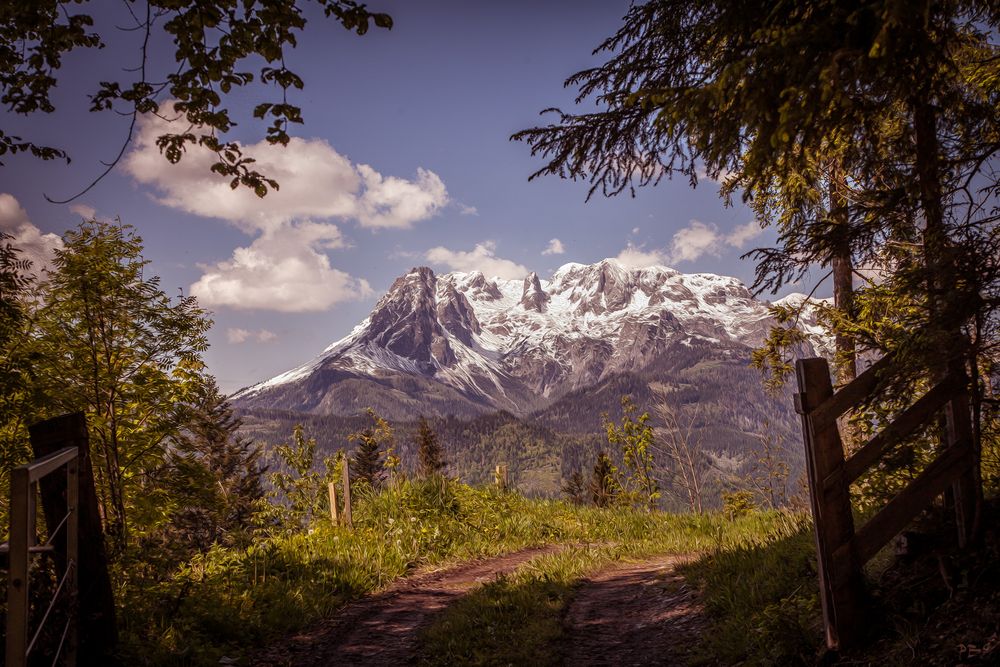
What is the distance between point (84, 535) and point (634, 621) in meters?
5.47

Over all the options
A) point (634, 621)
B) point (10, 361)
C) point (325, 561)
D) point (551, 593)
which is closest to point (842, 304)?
point (634, 621)

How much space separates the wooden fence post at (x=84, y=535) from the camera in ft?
13.7

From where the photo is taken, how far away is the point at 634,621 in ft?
21.1

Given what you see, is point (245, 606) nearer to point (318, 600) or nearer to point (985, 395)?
point (318, 600)

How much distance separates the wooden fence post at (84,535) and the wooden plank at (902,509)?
579 centimetres

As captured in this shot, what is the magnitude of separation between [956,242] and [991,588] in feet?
7.45

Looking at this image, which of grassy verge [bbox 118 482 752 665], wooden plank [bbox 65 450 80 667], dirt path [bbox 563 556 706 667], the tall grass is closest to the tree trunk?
grassy verge [bbox 118 482 752 665]

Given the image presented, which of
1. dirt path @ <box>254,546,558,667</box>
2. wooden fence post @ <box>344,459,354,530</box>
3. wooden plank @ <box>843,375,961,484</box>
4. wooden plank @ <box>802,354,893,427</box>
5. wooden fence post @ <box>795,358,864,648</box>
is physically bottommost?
dirt path @ <box>254,546,558,667</box>

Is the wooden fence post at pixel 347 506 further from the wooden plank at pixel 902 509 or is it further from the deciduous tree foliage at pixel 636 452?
the wooden plank at pixel 902 509

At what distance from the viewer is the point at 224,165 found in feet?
15.9

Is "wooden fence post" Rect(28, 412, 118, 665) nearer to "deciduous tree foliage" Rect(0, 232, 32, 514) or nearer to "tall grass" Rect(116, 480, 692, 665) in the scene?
"tall grass" Rect(116, 480, 692, 665)

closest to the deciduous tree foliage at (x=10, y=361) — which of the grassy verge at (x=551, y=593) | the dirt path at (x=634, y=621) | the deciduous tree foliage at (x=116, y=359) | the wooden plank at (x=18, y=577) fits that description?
the deciduous tree foliage at (x=116, y=359)

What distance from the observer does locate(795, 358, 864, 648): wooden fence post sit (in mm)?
3986

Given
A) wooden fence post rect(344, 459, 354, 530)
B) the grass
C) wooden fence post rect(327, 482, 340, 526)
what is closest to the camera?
the grass
